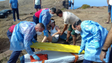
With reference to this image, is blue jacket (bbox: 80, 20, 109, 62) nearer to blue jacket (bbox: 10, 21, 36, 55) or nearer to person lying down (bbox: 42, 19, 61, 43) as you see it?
blue jacket (bbox: 10, 21, 36, 55)

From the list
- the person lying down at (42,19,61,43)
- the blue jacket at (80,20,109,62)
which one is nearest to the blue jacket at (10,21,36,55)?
the blue jacket at (80,20,109,62)

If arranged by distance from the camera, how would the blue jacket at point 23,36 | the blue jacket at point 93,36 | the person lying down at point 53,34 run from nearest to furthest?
the blue jacket at point 93,36
the blue jacket at point 23,36
the person lying down at point 53,34

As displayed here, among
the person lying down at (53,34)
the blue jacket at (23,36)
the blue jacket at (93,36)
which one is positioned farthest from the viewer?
the person lying down at (53,34)

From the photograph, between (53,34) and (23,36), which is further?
(53,34)

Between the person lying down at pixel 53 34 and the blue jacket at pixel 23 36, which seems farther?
the person lying down at pixel 53 34

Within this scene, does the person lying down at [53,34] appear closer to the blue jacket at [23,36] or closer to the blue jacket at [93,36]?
the blue jacket at [23,36]

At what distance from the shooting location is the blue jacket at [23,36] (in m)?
2.04

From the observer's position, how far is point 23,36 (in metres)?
2.19

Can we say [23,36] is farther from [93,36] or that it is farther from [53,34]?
[53,34]

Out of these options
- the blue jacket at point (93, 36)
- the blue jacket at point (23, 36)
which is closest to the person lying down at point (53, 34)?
the blue jacket at point (23, 36)

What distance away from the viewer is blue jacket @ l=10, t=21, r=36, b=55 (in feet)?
6.69

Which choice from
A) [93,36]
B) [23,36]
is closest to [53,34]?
[23,36]

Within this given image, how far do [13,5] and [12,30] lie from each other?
403cm

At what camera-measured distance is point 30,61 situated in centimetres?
230
